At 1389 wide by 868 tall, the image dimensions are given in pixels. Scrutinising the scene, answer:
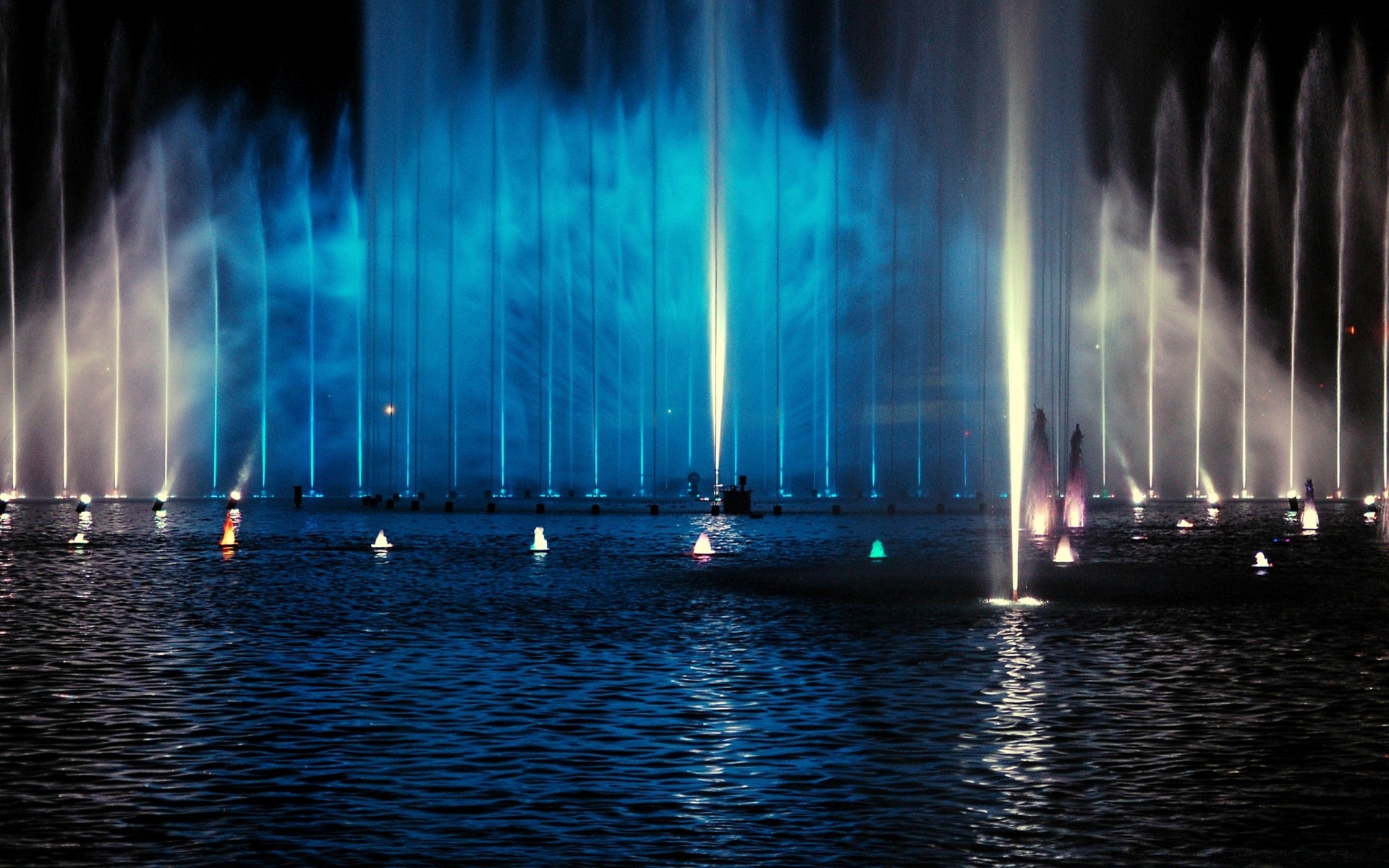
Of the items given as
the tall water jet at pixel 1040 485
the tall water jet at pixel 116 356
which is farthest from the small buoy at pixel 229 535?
the tall water jet at pixel 116 356

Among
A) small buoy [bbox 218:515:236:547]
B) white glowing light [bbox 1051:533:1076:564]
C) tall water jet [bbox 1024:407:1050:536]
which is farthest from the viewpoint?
tall water jet [bbox 1024:407:1050:536]

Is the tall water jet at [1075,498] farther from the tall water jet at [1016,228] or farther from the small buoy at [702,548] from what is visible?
the small buoy at [702,548]

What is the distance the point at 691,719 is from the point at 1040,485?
3256 cm

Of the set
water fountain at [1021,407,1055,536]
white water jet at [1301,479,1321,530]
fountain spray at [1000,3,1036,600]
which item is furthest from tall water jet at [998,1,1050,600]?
white water jet at [1301,479,1321,530]

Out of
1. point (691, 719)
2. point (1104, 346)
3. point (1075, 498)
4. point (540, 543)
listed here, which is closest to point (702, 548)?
point (540, 543)

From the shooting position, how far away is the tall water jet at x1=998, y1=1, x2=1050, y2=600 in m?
27.1

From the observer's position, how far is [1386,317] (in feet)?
225

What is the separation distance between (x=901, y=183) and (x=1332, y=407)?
1569 inches

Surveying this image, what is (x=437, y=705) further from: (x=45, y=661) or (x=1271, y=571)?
(x=1271, y=571)

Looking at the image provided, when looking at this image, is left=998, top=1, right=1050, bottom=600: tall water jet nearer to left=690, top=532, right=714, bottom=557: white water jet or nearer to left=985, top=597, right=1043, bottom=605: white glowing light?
left=985, top=597, right=1043, bottom=605: white glowing light

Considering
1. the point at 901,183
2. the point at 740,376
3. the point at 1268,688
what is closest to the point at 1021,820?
the point at 1268,688

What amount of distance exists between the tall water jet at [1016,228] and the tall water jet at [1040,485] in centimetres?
50

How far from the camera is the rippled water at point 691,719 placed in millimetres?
8969

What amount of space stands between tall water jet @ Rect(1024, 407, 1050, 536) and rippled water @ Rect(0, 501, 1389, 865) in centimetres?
1697
